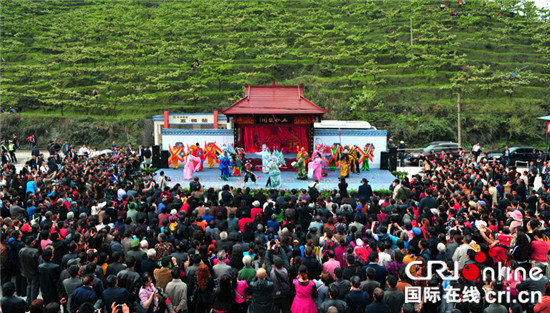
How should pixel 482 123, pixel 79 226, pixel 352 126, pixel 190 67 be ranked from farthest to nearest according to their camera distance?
pixel 190 67 < pixel 482 123 < pixel 352 126 < pixel 79 226

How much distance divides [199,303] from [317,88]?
96.5ft

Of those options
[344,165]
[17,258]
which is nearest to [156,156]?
[344,165]

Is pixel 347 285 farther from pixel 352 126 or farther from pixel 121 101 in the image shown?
pixel 121 101

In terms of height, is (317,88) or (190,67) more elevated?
(190,67)

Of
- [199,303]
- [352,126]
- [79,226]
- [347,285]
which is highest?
[352,126]

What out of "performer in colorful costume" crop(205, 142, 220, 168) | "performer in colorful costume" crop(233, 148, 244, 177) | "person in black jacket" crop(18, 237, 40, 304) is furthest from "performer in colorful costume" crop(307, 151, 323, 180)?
"person in black jacket" crop(18, 237, 40, 304)

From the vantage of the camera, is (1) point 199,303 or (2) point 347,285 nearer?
(2) point 347,285

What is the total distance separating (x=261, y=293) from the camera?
630 centimetres

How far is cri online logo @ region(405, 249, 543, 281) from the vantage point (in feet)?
20.7

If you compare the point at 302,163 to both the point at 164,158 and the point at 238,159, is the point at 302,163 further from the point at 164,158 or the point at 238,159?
the point at 164,158

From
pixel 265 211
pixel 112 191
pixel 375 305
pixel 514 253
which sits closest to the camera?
pixel 375 305

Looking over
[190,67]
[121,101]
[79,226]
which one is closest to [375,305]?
[79,226]

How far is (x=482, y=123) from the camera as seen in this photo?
3148cm

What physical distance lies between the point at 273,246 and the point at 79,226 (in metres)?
4.03
